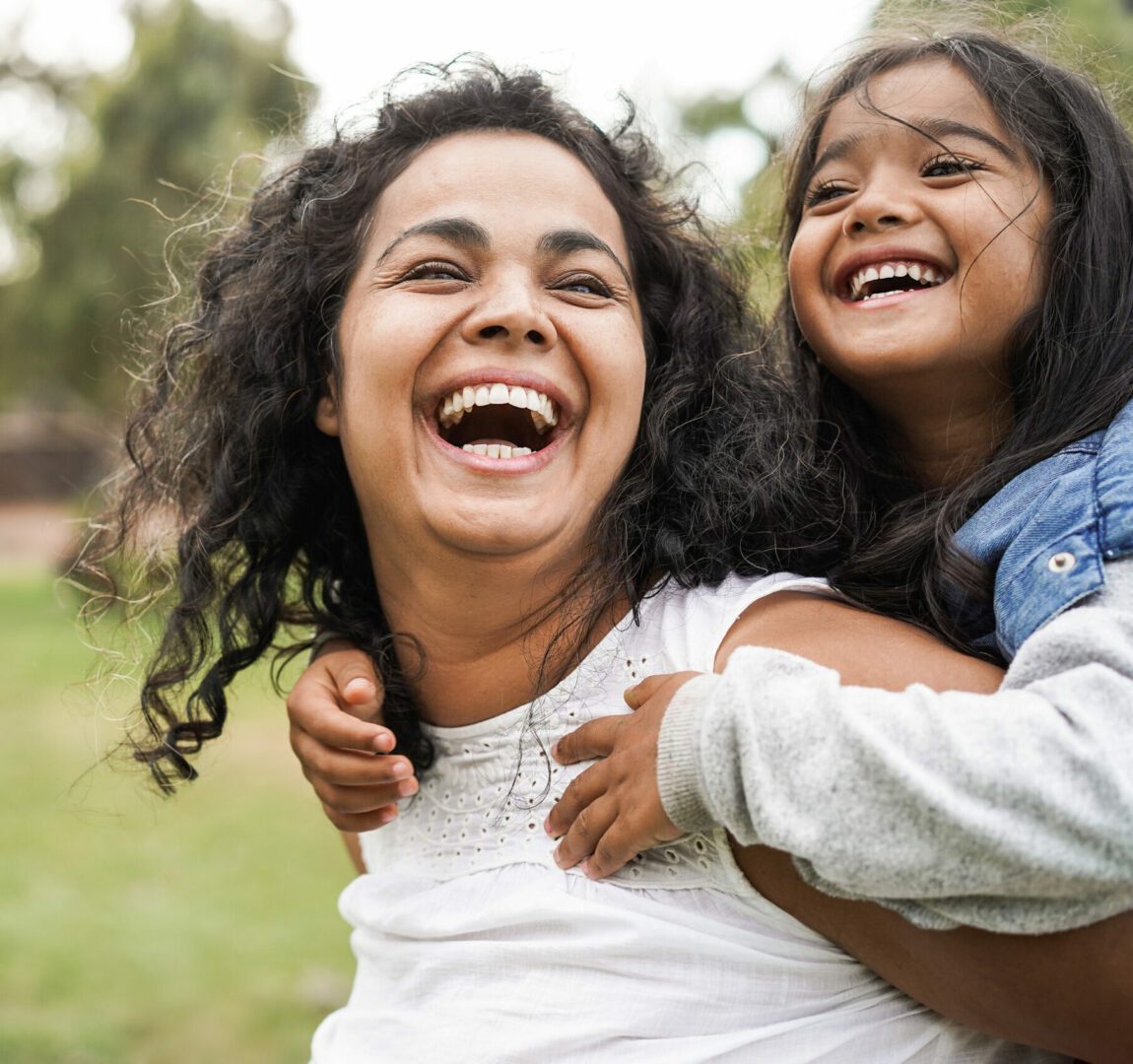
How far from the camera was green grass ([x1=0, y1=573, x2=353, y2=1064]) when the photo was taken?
171 inches

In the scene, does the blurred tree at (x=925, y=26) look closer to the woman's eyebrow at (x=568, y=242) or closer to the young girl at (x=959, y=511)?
the young girl at (x=959, y=511)

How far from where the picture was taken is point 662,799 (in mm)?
1646

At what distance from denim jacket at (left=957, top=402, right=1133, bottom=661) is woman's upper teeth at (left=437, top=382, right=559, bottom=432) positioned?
2.18 ft

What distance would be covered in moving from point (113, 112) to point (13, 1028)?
40.5ft

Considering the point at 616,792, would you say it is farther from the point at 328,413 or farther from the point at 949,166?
the point at 949,166

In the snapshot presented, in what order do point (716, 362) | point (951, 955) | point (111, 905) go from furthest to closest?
point (111, 905)
point (716, 362)
point (951, 955)

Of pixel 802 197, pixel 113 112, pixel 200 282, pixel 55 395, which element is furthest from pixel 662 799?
pixel 55 395

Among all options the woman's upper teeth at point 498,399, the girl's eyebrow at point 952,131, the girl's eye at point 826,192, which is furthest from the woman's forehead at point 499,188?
Result: the girl's eyebrow at point 952,131

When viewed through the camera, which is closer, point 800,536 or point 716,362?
point 800,536

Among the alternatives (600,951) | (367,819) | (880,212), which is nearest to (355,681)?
(367,819)

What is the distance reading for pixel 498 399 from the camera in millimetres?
2076

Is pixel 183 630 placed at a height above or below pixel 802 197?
below

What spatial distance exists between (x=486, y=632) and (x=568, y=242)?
65 centimetres

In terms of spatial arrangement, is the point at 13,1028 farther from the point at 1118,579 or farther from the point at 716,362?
the point at 1118,579
